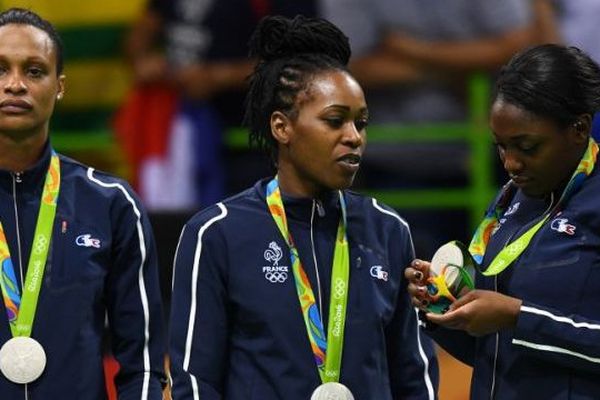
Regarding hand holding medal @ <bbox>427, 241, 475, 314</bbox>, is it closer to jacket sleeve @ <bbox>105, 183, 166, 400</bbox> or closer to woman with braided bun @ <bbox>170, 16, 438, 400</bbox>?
woman with braided bun @ <bbox>170, 16, 438, 400</bbox>

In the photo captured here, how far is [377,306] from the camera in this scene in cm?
413

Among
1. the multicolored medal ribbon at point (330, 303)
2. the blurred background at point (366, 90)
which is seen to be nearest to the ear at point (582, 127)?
the multicolored medal ribbon at point (330, 303)

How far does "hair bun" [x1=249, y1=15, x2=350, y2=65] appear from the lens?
430 centimetres

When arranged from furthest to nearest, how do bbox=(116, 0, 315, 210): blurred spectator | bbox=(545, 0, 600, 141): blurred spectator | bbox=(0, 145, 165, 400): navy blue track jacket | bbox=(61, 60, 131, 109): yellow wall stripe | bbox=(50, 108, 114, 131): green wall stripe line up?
bbox=(50, 108, 114, 131): green wall stripe → bbox=(61, 60, 131, 109): yellow wall stripe → bbox=(116, 0, 315, 210): blurred spectator → bbox=(545, 0, 600, 141): blurred spectator → bbox=(0, 145, 165, 400): navy blue track jacket

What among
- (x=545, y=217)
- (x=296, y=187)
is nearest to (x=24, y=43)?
(x=296, y=187)

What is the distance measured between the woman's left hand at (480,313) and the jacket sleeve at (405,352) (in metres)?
0.41

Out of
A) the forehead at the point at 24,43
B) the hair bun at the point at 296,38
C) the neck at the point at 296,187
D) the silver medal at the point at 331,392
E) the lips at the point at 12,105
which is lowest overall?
the silver medal at the point at 331,392

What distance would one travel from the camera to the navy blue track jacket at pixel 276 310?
4027 mm

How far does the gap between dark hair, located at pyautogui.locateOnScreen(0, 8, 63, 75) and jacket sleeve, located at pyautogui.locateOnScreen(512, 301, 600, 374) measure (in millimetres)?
1445

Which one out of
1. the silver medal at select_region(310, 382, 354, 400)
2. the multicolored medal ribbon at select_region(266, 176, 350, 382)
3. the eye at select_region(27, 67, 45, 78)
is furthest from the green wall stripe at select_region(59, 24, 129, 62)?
the silver medal at select_region(310, 382, 354, 400)

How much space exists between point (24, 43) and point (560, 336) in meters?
1.59

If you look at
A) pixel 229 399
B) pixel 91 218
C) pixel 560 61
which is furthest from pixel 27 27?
pixel 560 61

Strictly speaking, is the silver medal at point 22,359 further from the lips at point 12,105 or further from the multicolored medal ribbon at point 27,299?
the lips at point 12,105

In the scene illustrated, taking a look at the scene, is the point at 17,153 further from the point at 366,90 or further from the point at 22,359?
the point at 366,90
